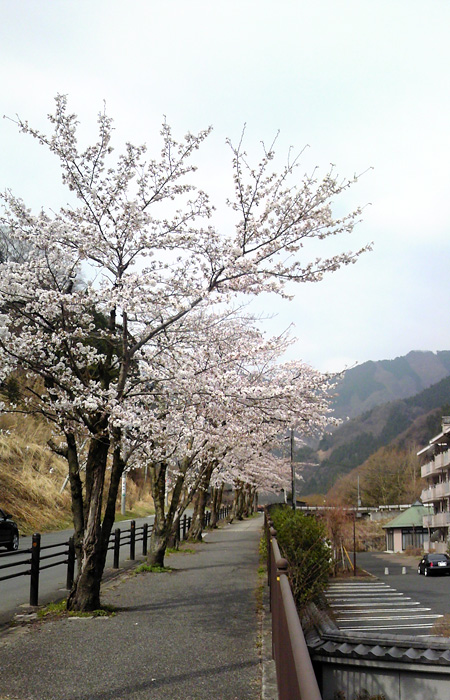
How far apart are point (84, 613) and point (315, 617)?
609 cm

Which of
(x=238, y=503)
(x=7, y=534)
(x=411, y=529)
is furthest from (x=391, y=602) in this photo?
(x=411, y=529)

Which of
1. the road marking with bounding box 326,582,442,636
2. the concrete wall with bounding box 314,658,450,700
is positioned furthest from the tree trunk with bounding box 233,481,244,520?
the concrete wall with bounding box 314,658,450,700

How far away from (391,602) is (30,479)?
18.2m

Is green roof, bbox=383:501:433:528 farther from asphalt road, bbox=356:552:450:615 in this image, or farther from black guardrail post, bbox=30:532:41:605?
black guardrail post, bbox=30:532:41:605

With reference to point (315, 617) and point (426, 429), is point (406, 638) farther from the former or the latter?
point (426, 429)

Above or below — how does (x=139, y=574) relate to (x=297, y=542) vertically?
below

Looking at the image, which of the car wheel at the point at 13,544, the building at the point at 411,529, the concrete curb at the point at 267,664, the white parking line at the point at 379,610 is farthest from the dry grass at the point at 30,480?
the building at the point at 411,529

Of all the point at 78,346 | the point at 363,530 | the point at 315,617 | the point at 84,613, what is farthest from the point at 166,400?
the point at 363,530

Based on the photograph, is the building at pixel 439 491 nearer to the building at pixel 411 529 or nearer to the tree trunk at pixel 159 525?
the building at pixel 411 529

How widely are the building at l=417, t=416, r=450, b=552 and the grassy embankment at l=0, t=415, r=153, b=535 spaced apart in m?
33.8

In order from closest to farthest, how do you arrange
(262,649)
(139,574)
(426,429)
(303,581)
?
1. (262,649)
2. (303,581)
3. (139,574)
4. (426,429)

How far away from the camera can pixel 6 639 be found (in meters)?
7.76

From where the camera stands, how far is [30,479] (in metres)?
31.3

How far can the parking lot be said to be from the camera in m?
23.0
